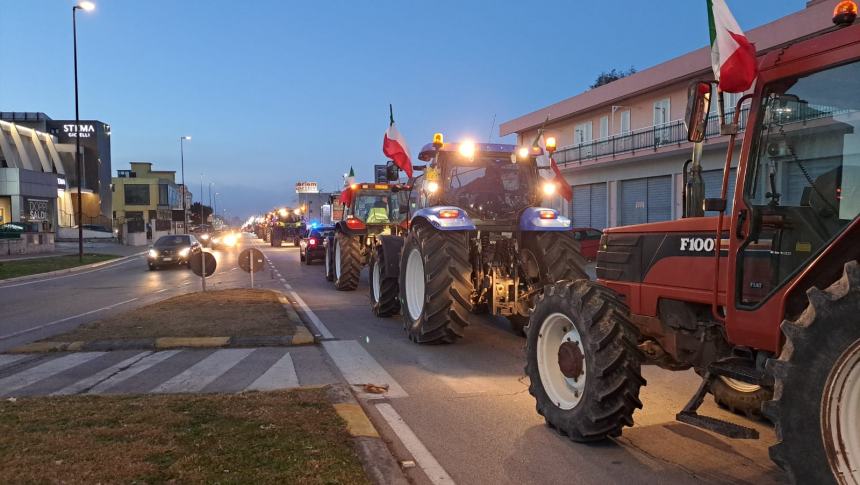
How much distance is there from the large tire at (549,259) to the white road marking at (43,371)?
575cm

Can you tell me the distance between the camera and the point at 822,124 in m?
3.34

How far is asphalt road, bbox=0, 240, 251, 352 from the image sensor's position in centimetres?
1100

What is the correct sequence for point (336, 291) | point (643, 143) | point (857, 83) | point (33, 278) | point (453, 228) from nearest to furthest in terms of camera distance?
point (857, 83), point (453, 228), point (336, 291), point (33, 278), point (643, 143)

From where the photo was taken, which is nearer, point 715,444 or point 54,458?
point 54,458

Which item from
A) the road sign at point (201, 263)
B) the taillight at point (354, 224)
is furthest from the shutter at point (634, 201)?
the road sign at point (201, 263)

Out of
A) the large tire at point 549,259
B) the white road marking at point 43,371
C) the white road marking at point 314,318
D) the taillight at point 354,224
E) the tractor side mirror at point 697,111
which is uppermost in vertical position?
the tractor side mirror at point 697,111

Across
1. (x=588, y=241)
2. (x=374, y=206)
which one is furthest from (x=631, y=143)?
(x=374, y=206)

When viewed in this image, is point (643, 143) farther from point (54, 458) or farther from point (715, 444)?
point (54, 458)

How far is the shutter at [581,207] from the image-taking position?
108 ft

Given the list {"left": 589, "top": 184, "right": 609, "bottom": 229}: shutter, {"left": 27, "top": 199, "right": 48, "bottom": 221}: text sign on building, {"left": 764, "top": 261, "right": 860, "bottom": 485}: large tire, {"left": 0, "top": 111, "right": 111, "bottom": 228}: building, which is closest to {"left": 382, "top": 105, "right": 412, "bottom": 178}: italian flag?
{"left": 764, "top": 261, "right": 860, "bottom": 485}: large tire

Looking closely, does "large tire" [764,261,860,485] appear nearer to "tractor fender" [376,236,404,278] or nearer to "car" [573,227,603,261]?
"tractor fender" [376,236,404,278]

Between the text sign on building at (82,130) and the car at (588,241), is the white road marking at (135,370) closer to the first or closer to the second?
the car at (588,241)

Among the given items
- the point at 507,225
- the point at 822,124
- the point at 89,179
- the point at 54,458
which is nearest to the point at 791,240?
the point at 822,124

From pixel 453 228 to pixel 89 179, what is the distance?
72.6m
